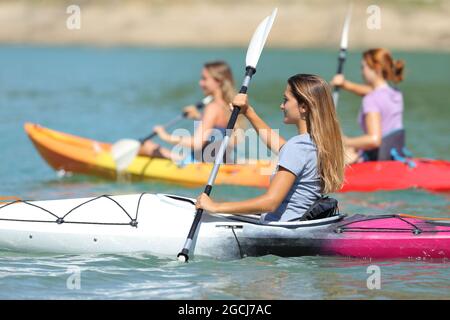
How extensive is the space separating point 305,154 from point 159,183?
13.1 ft

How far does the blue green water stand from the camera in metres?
5.55

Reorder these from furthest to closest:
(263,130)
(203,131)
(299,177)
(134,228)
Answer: (203,131)
(263,130)
(134,228)
(299,177)

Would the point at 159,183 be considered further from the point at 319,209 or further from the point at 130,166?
the point at 319,209

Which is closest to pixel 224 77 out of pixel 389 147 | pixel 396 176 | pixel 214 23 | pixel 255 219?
pixel 389 147

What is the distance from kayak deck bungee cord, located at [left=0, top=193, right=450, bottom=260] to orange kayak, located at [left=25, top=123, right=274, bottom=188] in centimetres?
291

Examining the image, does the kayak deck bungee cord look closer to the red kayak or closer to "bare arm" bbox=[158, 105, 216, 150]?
the red kayak

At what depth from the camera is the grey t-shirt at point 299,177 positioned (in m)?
5.53

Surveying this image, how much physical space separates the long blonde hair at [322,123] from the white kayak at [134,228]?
1.27 ft

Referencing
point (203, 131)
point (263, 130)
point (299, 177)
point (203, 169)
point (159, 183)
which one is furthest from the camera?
point (159, 183)

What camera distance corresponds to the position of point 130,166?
9.50 metres

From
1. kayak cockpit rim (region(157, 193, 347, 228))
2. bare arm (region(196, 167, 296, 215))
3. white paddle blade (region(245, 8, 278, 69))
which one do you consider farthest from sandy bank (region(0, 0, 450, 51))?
bare arm (region(196, 167, 296, 215))

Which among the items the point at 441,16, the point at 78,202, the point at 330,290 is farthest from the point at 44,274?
the point at 441,16

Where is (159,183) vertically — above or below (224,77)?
below
